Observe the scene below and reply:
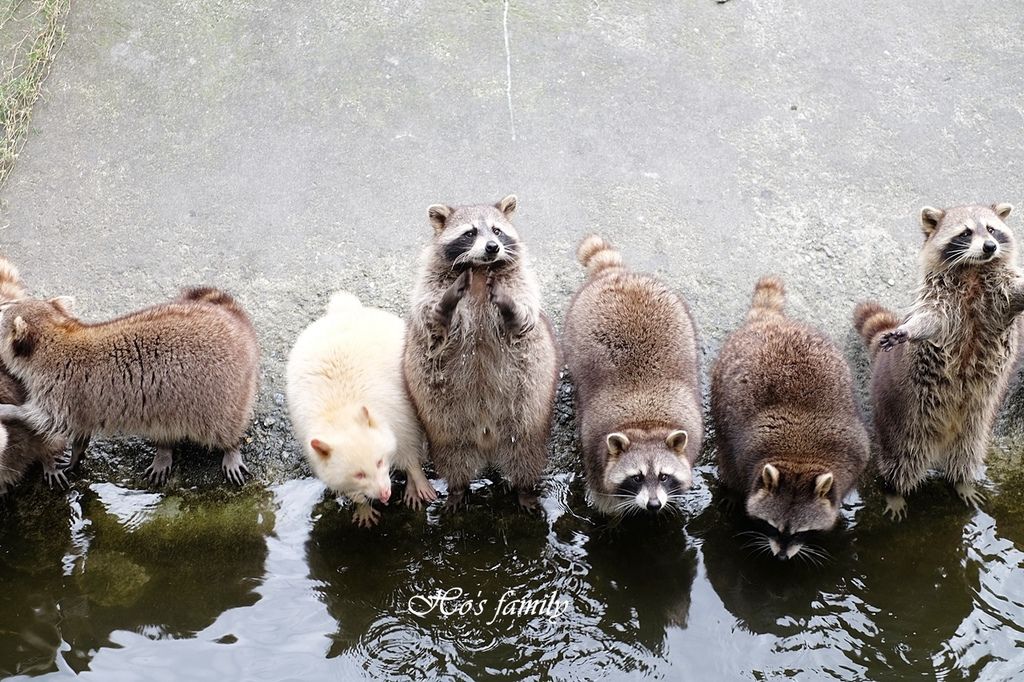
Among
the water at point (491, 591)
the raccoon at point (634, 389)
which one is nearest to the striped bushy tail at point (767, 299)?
the raccoon at point (634, 389)

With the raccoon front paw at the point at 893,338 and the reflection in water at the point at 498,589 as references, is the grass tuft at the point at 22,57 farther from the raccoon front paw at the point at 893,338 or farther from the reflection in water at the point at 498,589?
the raccoon front paw at the point at 893,338

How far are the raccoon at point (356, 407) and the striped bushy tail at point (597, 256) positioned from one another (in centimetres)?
122

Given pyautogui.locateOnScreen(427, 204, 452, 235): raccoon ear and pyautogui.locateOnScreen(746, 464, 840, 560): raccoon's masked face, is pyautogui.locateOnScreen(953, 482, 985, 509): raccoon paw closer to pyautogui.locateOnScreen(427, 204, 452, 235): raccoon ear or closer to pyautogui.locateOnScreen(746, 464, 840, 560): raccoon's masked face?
pyautogui.locateOnScreen(746, 464, 840, 560): raccoon's masked face

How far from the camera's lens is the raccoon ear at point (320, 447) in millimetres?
4914

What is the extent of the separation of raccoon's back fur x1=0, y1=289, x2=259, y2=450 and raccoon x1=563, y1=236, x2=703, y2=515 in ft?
5.95

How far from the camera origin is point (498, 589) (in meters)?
5.02

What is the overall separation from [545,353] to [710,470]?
1143 mm

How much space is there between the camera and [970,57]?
283 inches

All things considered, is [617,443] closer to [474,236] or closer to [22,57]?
[474,236]

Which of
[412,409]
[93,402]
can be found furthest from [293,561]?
[93,402]

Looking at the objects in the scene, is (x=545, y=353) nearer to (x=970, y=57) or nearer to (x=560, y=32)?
(x=560, y=32)

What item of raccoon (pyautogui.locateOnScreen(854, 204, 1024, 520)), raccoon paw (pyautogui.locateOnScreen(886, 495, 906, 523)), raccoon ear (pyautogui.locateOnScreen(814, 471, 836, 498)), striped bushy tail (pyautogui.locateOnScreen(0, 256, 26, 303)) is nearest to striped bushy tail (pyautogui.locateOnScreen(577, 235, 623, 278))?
raccoon (pyautogui.locateOnScreen(854, 204, 1024, 520))

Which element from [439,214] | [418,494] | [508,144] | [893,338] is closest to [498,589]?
[418,494]

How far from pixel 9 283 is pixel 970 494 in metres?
5.31
